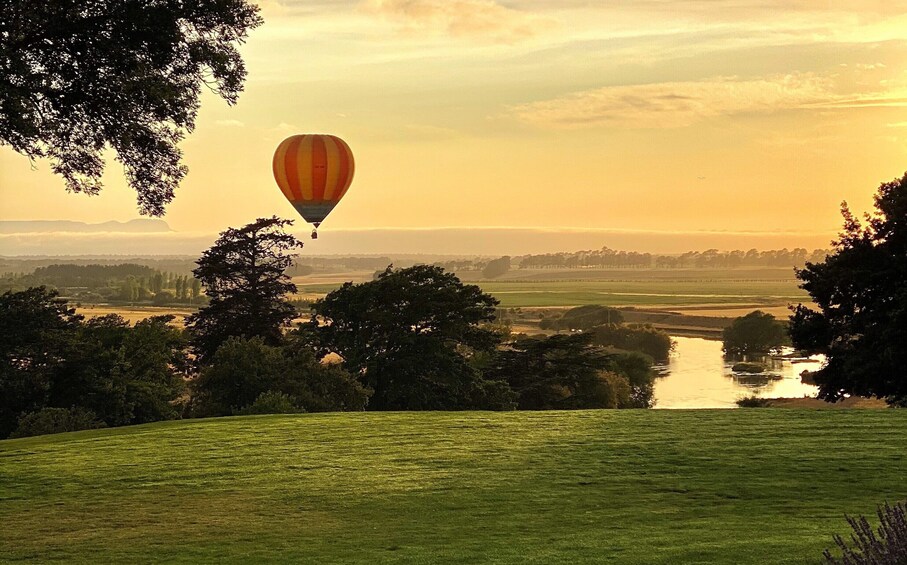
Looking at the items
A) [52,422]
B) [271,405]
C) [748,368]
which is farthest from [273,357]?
[748,368]

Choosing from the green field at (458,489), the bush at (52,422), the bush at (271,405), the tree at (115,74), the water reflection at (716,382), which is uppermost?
the tree at (115,74)

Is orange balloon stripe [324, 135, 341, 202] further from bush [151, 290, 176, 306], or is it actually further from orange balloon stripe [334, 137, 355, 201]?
bush [151, 290, 176, 306]

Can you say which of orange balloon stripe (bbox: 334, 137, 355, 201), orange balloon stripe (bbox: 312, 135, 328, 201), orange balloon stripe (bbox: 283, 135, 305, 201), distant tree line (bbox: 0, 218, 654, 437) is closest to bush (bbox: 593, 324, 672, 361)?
distant tree line (bbox: 0, 218, 654, 437)

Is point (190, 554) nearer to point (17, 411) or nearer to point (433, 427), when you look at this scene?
point (433, 427)

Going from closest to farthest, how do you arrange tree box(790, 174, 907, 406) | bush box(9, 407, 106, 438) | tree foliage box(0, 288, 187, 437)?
tree box(790, 174, 907, 406), bush box(9, 407, 106, 438), tree foliage box(0, 288, 187, 437)

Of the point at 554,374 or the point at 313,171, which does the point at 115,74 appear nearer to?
the point at 313,171

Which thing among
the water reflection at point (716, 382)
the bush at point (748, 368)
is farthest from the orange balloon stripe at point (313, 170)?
the bush at point (748, 368)

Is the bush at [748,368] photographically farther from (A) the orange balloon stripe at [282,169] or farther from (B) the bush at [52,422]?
(B) the bush at [52,422]

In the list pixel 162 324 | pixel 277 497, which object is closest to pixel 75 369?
pixel 162 324
